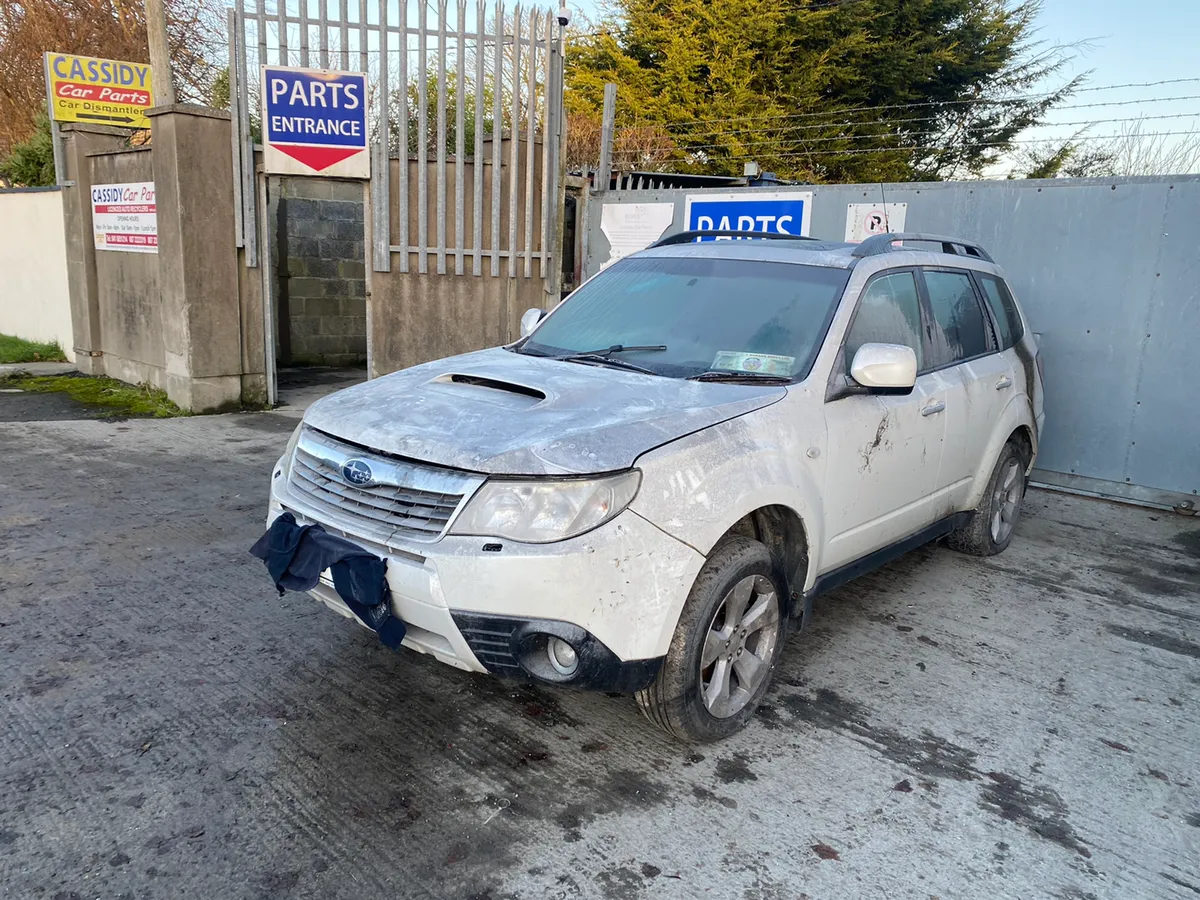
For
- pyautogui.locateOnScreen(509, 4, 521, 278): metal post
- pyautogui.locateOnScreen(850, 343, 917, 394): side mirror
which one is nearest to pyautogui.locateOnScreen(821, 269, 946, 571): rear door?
pyautogui.locateOnScreen(850, 343, 917, 394): side mirror

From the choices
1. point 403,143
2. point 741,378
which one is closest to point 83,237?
point 403,143

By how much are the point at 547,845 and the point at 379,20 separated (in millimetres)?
7837

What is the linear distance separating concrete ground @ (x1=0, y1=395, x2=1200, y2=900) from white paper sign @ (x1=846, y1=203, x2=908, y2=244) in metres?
3.61

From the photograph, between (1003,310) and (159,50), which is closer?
(1003,310)

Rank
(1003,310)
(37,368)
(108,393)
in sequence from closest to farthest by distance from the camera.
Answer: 1. (1003,310)
2. (108,393)
3. (37,368)

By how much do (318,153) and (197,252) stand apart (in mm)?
1443

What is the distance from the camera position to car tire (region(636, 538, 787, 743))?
3055 mm

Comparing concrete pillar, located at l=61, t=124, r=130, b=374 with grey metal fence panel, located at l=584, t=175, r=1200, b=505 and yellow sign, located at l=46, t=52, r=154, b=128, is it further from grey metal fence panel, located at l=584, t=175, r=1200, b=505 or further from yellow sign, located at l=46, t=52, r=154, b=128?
grey metal fence panel, located at l=584, t=175, r=1200, b=505

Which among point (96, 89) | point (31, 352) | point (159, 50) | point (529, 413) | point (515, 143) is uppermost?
point (96, 89)

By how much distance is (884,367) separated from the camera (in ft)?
11.9

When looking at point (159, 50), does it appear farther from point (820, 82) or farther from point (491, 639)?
point (820, 82)

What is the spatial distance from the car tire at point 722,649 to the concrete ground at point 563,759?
16cm

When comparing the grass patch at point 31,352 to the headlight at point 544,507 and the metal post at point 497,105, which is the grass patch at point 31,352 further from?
the headlight at point 544,507

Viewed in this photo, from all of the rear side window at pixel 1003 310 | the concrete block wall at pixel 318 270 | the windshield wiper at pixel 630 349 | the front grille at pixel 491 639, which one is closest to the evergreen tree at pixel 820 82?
the concrete block wall at pixel 318 270
